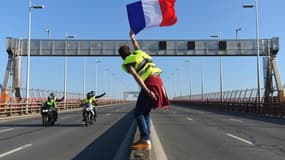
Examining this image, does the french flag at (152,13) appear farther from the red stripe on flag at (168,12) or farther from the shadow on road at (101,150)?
the shadow on road at (101,150)

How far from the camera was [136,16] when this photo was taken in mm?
8047

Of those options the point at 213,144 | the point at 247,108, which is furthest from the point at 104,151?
the point at 247,108

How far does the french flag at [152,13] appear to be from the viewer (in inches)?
316

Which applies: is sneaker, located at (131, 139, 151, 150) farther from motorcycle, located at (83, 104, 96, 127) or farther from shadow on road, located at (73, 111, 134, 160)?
motorcycle, located at (83, 104, 96, 127)

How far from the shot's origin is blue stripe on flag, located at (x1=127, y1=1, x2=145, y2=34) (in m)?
7.84

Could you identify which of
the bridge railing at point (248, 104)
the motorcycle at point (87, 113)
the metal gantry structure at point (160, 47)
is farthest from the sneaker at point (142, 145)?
the metal gantry structure at point (160, 47)

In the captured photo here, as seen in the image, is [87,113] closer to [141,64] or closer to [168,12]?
[168,12]

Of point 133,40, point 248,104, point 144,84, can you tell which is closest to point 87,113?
point 133,40

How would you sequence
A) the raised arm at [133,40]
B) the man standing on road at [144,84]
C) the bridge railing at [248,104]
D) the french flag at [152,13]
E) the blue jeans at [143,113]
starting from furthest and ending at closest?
the bridge railing at [248,104] → the french flag at [152,13] → the raised arm at [133,40] → the blue jeans at [143,113] → the man standing on road at [144,84]

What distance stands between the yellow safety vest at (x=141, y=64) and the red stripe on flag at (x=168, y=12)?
86.1 inches

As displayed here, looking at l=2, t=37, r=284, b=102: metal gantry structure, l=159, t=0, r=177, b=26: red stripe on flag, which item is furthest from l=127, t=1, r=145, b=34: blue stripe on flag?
l=2, t=37, r=284, b=102: metal gantry structure

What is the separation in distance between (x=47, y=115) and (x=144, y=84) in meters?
17.0

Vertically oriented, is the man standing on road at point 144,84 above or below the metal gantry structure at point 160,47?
below

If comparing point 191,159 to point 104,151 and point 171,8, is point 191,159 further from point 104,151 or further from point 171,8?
point 171,8
